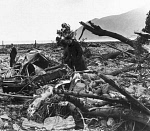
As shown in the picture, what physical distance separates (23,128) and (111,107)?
157 cm

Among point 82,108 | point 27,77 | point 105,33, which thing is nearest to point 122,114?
point 82,108

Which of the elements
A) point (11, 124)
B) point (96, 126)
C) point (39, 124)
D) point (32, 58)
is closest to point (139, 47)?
point (96, 126)

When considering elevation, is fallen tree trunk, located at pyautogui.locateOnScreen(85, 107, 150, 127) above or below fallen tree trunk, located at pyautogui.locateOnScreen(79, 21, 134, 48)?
below

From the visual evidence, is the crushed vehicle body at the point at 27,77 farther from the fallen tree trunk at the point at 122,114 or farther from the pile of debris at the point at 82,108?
the fallen tree trunk at the point at 122,114

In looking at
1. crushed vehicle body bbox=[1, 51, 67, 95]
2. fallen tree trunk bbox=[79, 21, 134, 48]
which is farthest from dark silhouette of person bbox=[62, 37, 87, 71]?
fallen tree trunk bbox=[79, 21, 134, 48]

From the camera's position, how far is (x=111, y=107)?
161 inches

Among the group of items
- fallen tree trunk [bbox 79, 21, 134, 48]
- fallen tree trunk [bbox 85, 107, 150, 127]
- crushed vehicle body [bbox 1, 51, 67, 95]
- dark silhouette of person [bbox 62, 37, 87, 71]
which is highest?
fallen tree trunk [bbox 79, 21, 134, 48]

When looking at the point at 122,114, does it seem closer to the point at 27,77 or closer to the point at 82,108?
the point at 82,108

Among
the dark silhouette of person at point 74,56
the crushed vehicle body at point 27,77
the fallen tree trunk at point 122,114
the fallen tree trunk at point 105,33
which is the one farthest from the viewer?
the dark silhouette of person at point 74,56

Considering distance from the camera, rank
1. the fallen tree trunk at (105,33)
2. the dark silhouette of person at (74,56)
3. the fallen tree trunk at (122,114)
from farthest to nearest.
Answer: the dark silhouette of person at (74,56) → the fallen tree trunk at (105,33) → the fallen tree trunk at (122,114)

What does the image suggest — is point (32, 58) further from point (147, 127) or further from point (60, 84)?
point (147, 127)

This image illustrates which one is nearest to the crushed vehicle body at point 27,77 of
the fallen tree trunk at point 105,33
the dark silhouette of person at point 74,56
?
the dark silhouette of person at point 74,56

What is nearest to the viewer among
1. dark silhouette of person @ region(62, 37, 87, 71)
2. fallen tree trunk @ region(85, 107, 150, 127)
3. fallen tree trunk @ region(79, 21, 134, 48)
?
fallen tree trunk @ region(85, 107, 150, 127)

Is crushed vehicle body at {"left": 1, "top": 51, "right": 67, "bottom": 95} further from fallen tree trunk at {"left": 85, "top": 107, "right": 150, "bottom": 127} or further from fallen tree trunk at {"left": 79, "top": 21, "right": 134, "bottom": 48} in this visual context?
fallen tree trunk at {"left": 85, "top": 107, "right": 150, "bottom": 127}
